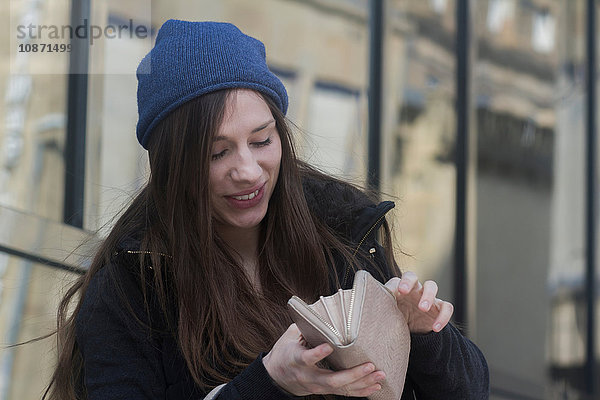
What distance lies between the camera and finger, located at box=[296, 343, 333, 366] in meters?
1.68

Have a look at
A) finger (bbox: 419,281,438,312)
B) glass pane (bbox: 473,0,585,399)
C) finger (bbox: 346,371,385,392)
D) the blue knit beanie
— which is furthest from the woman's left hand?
glass pane (bbox: 473,0,585,399)

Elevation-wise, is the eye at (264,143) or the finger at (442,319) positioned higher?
the eye at (264,143)

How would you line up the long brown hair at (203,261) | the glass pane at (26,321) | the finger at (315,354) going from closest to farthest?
the finger at (315,354) → the long brown hair at (203,261) → the glass pane at (26,321)

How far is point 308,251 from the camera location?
7.44ft

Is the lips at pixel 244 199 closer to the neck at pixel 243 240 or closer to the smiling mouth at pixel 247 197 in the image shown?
the smiling mouth at pixel 247 197

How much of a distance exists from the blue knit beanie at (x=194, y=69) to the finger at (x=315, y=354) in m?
0.70

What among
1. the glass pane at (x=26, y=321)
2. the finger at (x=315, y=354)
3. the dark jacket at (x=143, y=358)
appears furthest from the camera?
the glass pane at (x=26, y=321)

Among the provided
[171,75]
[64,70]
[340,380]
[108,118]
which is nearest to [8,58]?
Result: [64,70]

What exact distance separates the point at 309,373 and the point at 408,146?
423 cm

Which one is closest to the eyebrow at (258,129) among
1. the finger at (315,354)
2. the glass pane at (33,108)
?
the finger at (315,354)

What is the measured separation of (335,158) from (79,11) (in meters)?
1.93

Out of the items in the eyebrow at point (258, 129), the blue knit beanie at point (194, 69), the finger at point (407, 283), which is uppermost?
the blue knit beanie at point (194, 69)

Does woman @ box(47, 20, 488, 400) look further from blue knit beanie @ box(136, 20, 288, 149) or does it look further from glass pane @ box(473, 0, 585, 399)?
glass pane @ box(473, 0, 585, 399)

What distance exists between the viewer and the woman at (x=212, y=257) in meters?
2.04
